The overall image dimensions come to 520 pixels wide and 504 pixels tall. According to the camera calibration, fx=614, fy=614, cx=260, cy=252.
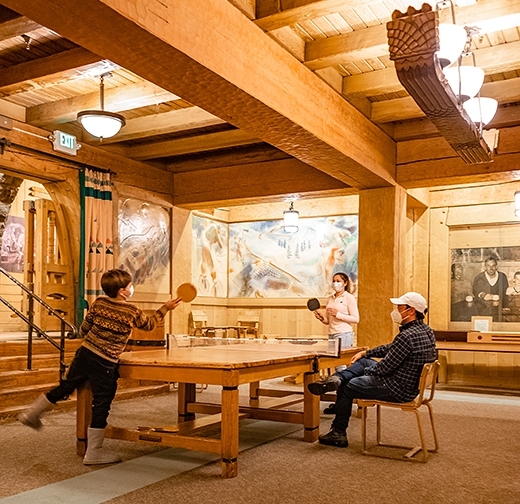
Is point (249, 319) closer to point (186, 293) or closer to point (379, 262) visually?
point (379, 262)

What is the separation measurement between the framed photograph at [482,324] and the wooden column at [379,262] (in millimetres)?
2257

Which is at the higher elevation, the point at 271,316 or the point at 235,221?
the point at 235,221

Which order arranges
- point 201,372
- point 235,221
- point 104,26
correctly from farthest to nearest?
point 235,221
point 201,372
point 104,26

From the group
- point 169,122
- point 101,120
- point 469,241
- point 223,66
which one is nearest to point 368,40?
point 223,66

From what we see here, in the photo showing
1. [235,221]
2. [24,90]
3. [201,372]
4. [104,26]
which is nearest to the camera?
[104,26]

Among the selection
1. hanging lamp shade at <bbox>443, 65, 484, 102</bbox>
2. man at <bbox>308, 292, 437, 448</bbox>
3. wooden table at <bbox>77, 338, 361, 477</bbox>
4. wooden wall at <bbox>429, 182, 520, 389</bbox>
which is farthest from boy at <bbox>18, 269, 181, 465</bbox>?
wooden wall at <bbox>429, 182, 520, 389</bbox>

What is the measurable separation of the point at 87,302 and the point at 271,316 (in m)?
4.94

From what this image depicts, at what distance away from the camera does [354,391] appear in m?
5.05

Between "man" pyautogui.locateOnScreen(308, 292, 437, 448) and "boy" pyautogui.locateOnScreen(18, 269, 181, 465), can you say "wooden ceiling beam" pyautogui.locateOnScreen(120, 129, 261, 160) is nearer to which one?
"man" pyautogui.locateOnScreen(308, 292, 437, 448)

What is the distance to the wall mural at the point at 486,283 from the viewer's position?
966cm

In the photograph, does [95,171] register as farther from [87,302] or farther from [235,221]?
[235,221]

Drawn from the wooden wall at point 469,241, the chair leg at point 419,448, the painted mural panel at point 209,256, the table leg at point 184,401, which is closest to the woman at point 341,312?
the table leg at point 184,401

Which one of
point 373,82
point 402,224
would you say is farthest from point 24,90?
point 402,224

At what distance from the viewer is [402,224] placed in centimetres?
830
